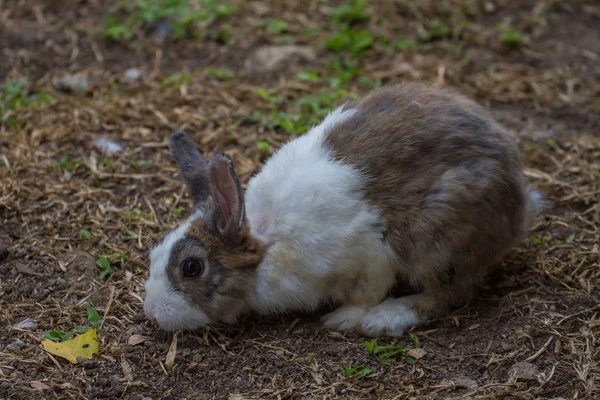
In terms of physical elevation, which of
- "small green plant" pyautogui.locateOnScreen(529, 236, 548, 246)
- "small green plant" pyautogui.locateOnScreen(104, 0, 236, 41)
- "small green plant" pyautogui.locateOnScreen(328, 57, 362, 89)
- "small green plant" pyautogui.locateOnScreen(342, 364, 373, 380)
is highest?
"small green plant" pyautogui.locateOnScreen(104, 0, 236, 41)

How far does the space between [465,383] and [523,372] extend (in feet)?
1.07

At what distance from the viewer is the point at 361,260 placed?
4922mm

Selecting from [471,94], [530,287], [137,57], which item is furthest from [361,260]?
[137,57]

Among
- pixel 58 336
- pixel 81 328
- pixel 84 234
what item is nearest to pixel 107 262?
pixel 84 234

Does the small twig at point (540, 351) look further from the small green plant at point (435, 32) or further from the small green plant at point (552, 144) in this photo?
the small green plant at point (435, 32)

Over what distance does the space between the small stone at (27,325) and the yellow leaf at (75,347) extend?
0.66 ft

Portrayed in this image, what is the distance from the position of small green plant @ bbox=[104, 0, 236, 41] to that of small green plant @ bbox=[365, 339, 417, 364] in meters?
4.53

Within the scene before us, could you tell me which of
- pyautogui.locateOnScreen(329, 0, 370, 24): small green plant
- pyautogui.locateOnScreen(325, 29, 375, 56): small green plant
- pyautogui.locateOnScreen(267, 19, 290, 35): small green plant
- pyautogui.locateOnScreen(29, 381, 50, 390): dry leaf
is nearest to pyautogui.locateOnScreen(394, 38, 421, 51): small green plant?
pyautogui.locateOnScreen(325, 29, 375, 56): small green plant

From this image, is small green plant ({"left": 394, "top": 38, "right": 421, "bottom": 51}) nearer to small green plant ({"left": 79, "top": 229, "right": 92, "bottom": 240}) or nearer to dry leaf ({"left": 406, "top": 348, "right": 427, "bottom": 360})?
small green plant ({"left": 79, "top": 229, "right": 92, "bottom": 240})

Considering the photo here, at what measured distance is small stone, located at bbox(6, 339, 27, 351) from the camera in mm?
4559

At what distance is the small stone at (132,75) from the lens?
752 cm

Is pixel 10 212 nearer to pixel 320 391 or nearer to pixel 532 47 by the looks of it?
pixel 320 391

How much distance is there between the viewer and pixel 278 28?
8242mm

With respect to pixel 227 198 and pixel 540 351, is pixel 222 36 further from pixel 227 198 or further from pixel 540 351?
pixel 540 351
